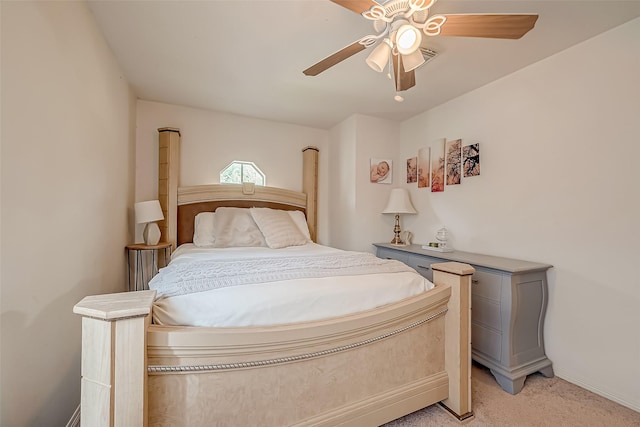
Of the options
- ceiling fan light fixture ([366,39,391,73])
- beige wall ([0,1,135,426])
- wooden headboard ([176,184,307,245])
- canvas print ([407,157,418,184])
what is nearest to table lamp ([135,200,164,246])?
wooden headboard ([176,184,307,245])

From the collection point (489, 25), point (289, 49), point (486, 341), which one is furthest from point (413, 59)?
point (486, 341)

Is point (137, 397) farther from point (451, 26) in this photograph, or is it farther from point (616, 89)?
point (616, 89)

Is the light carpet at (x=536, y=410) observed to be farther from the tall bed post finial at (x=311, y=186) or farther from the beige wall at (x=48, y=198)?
the tall bed post finial at (x=311, y=186)

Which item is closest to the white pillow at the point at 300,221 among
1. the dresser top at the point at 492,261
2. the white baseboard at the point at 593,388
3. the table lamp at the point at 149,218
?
the dresser top at the point at 492,261

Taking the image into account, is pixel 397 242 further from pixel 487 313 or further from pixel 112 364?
pixel 112 364

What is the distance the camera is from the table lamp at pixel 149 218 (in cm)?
250

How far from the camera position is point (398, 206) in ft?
10.4

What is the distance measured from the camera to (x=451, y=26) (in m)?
1.31

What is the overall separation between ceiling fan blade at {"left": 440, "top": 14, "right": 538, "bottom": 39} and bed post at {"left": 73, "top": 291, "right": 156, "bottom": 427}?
5.93ft

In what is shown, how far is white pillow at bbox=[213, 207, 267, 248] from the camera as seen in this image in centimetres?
268

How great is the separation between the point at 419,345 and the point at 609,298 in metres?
1.42

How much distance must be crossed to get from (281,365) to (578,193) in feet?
7.62

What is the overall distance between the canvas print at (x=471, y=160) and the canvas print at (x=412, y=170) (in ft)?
2.11

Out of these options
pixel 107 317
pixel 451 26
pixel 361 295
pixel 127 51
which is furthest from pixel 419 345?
pixel 127 51
